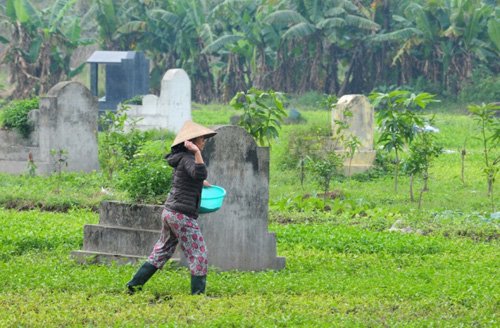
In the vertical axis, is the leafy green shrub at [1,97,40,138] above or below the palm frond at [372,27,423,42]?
below

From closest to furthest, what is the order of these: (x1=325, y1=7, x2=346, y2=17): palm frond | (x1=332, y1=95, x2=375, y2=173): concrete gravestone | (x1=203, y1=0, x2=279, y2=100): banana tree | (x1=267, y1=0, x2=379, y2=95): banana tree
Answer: (x1=332, y1=95, x2=375, y2=173): concrete gravestone < (x1=267, y1=0, x2=379, y2=95): banana tree < (x1=325, y1=7, x2=346, y2=17): palm frond < (x1=203, y1=0, x2=279, y2=100): banana tree

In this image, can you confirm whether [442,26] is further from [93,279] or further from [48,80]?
[93,279]

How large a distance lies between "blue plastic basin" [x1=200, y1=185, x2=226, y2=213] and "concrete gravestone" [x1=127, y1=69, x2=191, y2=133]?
1725cm

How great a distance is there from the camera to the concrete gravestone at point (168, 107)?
91.5 ft

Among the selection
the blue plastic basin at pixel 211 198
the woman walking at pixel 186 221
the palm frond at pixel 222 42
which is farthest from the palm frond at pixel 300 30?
the woman walking at pixel 186 221

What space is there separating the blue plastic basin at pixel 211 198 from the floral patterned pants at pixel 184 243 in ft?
1.00

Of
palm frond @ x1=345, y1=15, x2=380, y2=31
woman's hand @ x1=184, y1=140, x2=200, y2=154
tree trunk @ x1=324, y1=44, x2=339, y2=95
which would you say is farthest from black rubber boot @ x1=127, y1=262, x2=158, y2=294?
tree trunk @ x1=324, y1=44, x2=339, y2=95

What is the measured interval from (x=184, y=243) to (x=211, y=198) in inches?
22.8

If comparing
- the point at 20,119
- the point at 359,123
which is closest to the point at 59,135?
the point at 20,119

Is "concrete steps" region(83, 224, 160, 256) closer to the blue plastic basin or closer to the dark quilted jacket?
the blue plastic basin

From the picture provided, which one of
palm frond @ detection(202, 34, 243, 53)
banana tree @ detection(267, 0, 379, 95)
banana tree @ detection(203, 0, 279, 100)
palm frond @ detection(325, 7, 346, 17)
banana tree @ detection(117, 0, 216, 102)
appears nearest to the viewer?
banana tree @ detection(267, 0, 379, 95)

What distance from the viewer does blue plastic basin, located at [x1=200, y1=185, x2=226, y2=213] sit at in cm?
1038

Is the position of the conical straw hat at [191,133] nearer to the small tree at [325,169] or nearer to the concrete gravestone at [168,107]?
the small tree at [325,169]

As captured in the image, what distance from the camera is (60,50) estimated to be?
3759 centimetres
